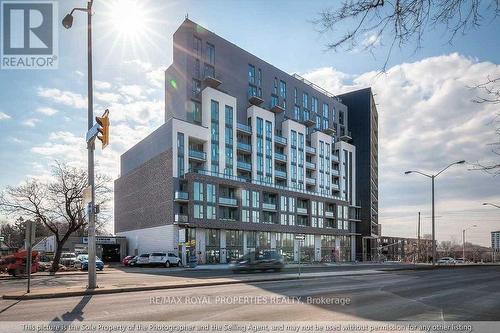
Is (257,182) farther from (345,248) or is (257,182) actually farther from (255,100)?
(345,248)

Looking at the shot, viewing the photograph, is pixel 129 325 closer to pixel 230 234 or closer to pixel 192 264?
pixel 192 264

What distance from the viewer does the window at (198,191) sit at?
199ft

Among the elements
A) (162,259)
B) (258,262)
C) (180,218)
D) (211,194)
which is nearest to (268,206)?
(211,194)

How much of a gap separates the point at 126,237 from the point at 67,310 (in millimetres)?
69976

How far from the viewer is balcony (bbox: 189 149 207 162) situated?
208ft

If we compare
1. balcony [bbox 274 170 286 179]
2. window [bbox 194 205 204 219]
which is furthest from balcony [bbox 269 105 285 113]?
window [bbox 194 205 204 219]

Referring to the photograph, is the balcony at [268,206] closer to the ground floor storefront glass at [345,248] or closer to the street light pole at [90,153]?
the ground floor storefront glass at [345,248]

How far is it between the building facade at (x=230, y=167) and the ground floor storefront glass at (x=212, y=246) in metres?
0.14

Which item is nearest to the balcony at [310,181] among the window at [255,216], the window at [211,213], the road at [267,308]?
the window at [255,216]

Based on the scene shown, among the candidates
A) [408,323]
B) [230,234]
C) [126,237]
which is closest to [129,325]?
[408,323]

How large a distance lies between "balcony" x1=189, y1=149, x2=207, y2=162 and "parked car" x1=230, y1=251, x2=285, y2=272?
30.5m

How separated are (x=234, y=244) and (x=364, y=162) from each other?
52.8 metres

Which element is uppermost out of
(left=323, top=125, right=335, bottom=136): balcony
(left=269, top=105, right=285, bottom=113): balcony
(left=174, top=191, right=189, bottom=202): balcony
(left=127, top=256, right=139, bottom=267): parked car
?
(left=269, top=105, right=285, bottom=113): balcony

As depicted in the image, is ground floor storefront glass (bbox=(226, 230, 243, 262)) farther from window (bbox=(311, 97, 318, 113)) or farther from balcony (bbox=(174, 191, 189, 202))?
window (bbox=(311, 97, 318, 113))
